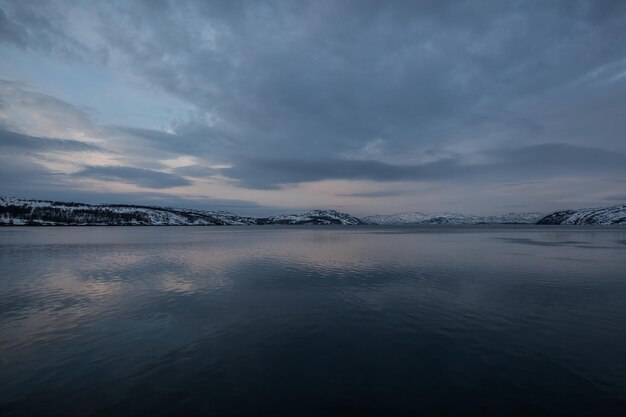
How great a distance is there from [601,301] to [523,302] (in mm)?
6508

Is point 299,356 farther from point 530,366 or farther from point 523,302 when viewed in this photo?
point 523,302

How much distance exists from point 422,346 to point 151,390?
1347cm

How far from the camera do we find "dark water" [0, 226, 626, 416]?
12.3 m

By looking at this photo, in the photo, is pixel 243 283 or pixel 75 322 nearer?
pixel 75 322

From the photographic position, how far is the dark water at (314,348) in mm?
12312

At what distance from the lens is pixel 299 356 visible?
53.9ft

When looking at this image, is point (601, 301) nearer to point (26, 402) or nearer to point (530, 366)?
point (530, 366)

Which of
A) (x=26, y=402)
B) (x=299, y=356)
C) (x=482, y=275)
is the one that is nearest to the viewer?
(x=26, y=402)

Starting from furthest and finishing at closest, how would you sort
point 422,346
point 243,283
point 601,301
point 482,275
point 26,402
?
point 482,275 → point 243,283 → point 601,301 → point 422,346 → point 26,402

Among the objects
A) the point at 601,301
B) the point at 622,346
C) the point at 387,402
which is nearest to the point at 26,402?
the point at 387,402

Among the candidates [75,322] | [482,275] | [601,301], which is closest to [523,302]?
[601,301]

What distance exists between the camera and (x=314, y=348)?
17484 millimetres

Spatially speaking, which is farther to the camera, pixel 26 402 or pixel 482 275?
pixel 482 275

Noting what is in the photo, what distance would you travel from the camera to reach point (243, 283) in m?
35.4
